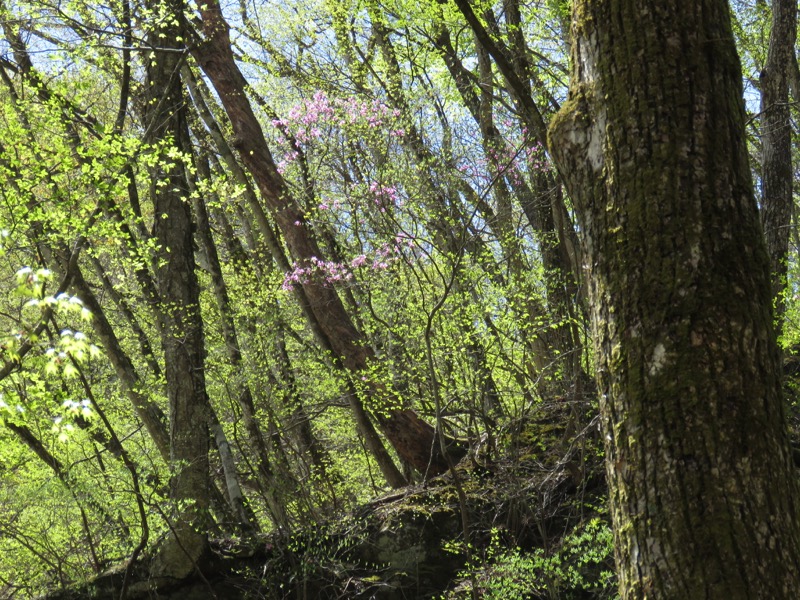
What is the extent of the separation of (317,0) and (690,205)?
36.7 feet

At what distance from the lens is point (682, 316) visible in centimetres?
202

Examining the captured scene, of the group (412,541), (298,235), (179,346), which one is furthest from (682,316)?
(298,235)

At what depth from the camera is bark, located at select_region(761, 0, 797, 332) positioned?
6832 mm

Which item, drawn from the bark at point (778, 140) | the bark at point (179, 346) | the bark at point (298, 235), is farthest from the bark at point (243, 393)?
the bark at point (778, 140)

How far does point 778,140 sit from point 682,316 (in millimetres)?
6070

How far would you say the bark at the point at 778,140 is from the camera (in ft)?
22.4

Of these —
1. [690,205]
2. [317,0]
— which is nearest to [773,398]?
[690,205]

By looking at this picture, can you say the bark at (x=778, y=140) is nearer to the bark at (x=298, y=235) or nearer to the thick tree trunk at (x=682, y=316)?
the bark at (x=298, y=235)

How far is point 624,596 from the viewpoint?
6.98ft

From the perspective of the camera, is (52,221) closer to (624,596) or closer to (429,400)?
(429,400)

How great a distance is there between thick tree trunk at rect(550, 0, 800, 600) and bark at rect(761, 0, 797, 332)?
5.15 m

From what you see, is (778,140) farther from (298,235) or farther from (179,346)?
(179,346)

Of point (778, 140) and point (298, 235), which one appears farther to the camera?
point (298, 235)

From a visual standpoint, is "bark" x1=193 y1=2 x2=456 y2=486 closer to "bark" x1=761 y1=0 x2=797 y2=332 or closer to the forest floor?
the forest floor
